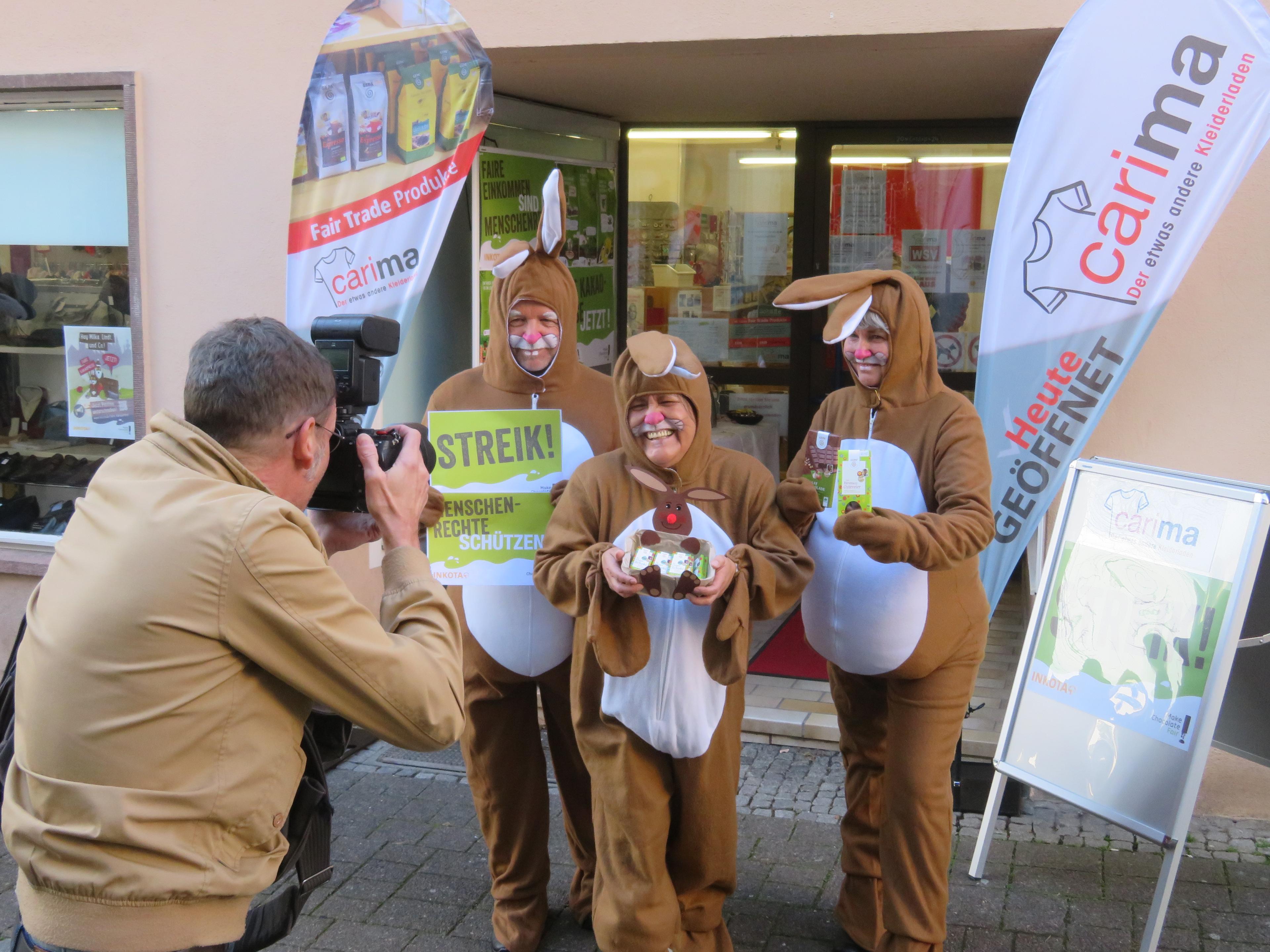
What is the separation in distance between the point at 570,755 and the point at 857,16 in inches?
109

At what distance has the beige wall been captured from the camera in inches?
160

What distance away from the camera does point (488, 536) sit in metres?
3.42

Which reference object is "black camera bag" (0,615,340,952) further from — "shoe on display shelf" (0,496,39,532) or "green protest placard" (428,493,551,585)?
"shoe on display shelf" (0,496,39,532)

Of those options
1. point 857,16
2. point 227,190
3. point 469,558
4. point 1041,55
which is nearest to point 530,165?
point 227,190

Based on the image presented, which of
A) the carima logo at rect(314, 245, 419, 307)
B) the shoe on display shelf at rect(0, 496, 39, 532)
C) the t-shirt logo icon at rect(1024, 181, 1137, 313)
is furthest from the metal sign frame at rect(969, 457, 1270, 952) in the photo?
the shoe on display shelf at rect(0, 496, 39, 532)

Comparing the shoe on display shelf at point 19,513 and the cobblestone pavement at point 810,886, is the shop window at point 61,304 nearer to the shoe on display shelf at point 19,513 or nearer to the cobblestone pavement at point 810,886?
the shoe on display shelf at point 19,513

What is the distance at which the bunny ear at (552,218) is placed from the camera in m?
3.32

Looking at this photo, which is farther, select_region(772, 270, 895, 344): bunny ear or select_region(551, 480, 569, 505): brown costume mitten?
select_region(551, 480, 569, 505): brown costume mitten

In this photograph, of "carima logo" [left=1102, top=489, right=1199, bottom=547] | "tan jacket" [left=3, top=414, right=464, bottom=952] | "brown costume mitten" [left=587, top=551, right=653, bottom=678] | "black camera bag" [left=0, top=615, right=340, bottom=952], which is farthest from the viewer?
"carima logo" [left=1102, top=489, right=1199, bottom=547]

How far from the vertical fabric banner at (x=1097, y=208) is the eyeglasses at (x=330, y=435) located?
240cm

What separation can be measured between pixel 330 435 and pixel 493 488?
4.74 feet

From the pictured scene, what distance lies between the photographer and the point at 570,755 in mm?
3527

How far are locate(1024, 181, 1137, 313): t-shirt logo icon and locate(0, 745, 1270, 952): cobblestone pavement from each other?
6.00 ft

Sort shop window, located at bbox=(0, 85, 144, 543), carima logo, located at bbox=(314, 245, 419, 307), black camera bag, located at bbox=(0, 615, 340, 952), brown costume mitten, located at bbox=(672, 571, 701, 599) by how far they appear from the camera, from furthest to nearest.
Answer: shop window, located at bbox=(0, 85, 144, 543)
carima logo, located at bbox=(314, 245, 419, 307)
brown costume mitten, located at bbox=(672, 571, 701, 599)
black camera bag, located at bbox=(0, 615, 340, 952)
